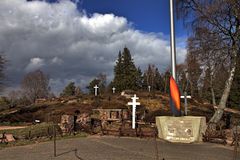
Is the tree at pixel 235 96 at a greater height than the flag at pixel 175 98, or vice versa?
the tree at pixel 235 96

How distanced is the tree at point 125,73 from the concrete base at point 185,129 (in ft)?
192

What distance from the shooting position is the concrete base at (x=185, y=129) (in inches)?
542

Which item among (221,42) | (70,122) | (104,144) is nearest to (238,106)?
(221,42)

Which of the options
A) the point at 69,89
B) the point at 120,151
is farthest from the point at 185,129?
the point at 69,89

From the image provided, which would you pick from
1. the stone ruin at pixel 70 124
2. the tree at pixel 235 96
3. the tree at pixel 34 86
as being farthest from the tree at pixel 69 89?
the stone ruin at pixel 70 124

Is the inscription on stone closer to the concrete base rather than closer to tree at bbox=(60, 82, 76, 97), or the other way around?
the concrete base

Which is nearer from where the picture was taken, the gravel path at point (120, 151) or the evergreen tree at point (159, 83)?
the gravel path at point (120, 151)

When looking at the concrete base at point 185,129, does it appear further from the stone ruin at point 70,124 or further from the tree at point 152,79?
the tree at point 152,79

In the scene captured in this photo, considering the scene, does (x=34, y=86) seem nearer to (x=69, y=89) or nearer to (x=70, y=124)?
(x=69, y=89)

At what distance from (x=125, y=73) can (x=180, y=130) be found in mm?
64470

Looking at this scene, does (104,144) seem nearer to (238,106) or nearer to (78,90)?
(238,106)

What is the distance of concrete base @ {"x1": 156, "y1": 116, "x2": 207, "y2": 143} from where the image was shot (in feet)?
45.2

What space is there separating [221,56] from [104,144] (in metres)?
9.70

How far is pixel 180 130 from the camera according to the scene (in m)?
14.0
